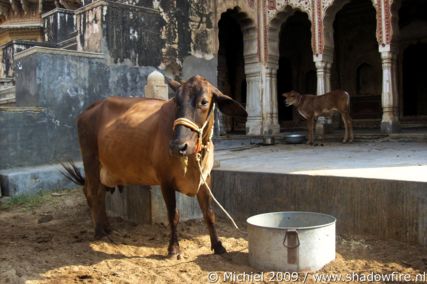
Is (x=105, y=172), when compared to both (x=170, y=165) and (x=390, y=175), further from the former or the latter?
(x=390, y=175)

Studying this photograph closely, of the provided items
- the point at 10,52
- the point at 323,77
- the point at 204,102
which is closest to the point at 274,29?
the point at 323,77

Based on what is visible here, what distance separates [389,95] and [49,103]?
27.7ft

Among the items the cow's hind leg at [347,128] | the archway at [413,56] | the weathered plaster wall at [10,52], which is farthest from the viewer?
the archway at [413,56]

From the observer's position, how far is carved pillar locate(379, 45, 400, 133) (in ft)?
39.1

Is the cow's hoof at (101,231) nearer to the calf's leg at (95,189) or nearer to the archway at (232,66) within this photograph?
the calf's leg at (95,189)

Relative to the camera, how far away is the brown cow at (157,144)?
12.1 feet

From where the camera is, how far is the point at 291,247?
12.0 feet

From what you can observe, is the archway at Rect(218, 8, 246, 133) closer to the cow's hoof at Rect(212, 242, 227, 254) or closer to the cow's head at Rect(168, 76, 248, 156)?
the cow's hoof at Rect(212, 242, 227, 254)

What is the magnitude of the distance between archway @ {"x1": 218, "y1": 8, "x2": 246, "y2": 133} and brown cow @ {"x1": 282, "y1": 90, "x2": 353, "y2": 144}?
6.81m

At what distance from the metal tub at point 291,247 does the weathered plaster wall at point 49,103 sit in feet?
17.8

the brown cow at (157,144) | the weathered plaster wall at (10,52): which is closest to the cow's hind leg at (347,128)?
the brown cow at (157,144)

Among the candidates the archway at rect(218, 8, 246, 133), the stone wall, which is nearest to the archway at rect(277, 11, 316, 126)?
the archway at rect(218, 8, 246, 133)

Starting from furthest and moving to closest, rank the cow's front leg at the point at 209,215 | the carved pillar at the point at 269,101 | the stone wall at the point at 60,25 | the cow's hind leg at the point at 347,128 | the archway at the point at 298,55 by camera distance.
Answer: the archway at the point at 298,55 < the carved pillar at the point at 269,101 < the stone wall at the point at 60,25 < the cow's hind leg at the point at 347,128 < the cow's front leg at the point at 209,215

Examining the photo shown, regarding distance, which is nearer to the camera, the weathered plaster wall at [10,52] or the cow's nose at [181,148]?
the cow's nose at [181,148]
